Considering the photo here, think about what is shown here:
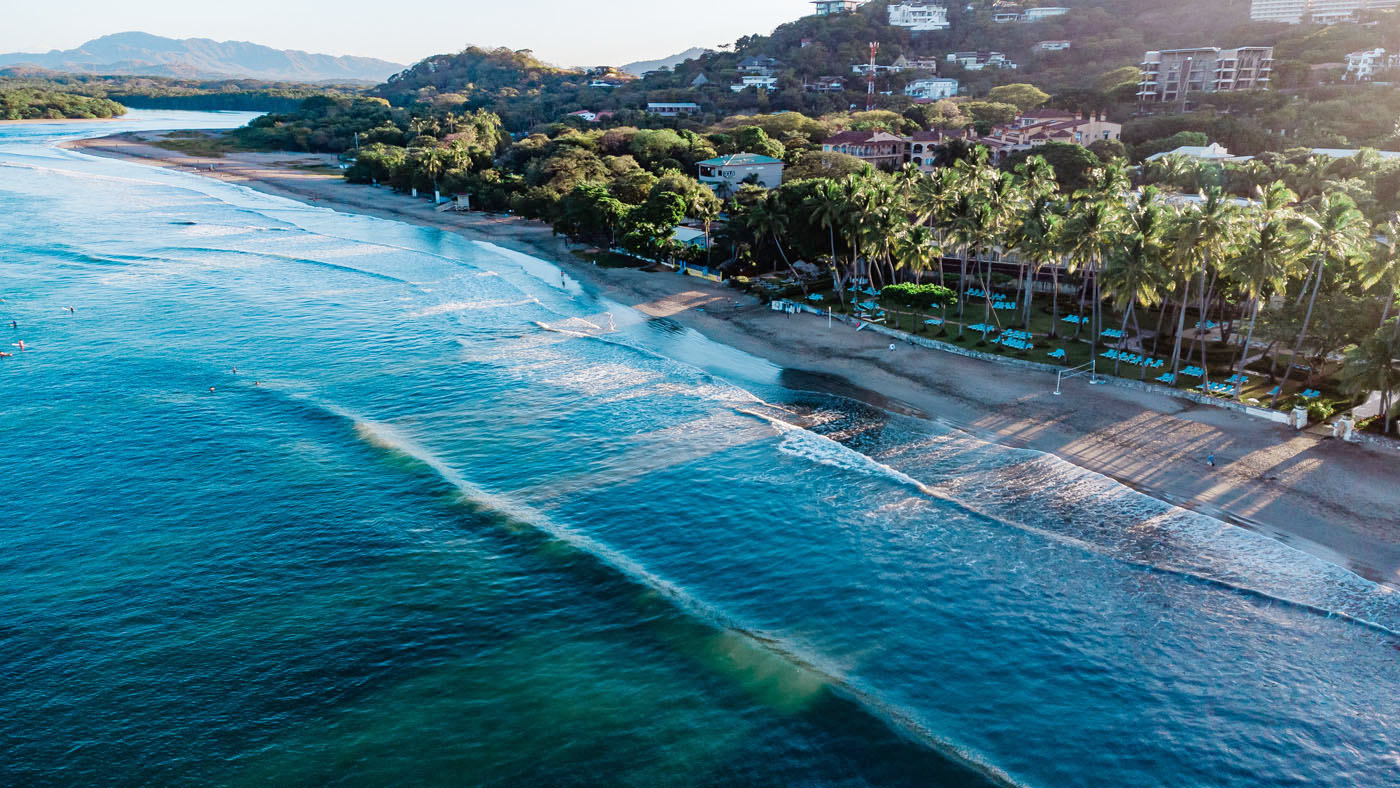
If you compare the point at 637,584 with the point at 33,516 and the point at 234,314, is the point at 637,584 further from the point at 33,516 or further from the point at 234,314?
the point at 234,314

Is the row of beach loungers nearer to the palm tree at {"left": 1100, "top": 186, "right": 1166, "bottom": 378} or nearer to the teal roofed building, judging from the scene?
the palm tree at {"left": 1100, "top": 186, "right": 1166, "bottom": 378}

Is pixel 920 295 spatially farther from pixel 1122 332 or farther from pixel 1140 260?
pixel 1140 260

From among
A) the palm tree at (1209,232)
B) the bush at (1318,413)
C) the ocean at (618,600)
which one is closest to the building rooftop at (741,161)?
the ocean at (618,600)

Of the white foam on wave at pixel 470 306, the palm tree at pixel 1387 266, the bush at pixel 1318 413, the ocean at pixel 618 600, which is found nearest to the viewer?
the ocean at pixel 618 600

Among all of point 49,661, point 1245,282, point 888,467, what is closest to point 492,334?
point 888,467

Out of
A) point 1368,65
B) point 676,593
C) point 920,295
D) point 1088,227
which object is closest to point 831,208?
point 920,295

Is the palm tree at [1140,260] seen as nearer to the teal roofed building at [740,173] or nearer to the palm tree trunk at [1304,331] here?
the palm tree trunk at [1304,331]
